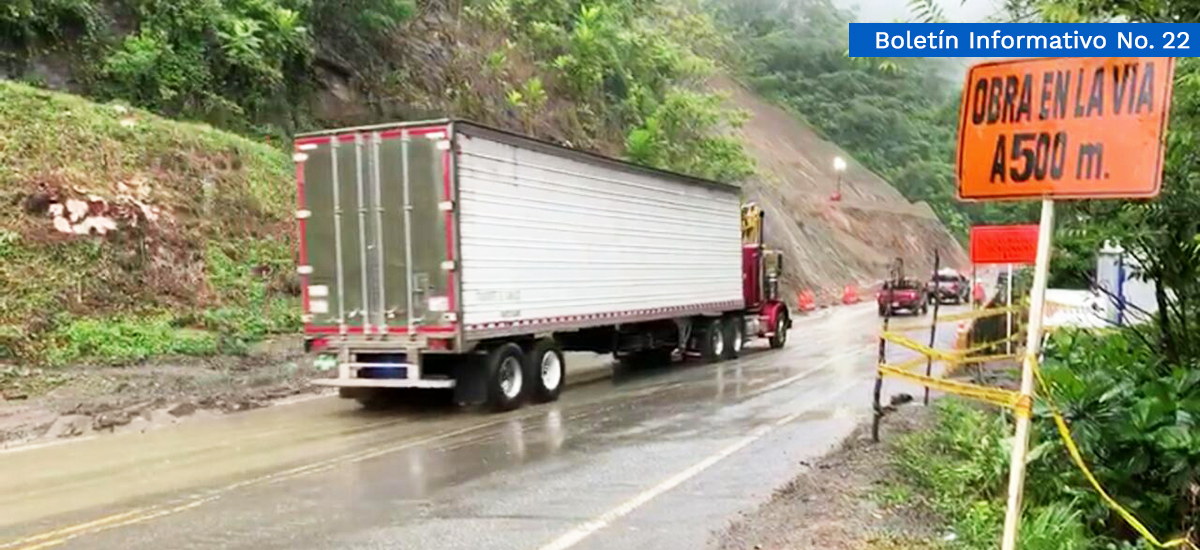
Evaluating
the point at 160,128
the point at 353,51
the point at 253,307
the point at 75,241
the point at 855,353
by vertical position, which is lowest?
the point at 855,353

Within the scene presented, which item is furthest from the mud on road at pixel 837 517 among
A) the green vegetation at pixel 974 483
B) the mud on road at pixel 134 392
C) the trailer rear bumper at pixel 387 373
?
the mud on road at pixel 134 392

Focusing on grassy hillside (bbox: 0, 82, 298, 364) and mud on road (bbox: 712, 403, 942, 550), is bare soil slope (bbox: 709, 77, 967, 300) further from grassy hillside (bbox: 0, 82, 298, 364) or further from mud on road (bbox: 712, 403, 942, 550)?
mud on road (bbox: 712, 403, 942, 550)

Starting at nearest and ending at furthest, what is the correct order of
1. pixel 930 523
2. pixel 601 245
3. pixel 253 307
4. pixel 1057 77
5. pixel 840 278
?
pixel 1057 77, pixel 930 523, pixel 601 245, pixel 253 307, pixel 840 278

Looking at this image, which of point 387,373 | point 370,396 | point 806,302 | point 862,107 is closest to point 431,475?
point 387,373

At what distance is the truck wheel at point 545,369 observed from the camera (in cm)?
1363

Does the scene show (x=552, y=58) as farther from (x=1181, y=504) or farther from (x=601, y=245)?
(x=1181, y=504)

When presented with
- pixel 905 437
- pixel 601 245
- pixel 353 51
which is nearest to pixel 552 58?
pixel 353 51

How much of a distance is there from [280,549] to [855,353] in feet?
55.4

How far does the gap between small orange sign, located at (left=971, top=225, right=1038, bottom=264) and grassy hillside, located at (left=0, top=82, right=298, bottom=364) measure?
39.6ft

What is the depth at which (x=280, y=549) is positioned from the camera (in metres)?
6.34

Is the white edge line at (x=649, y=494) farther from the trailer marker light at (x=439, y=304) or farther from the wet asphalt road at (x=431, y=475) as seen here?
the trailer marker light at (x=439, y=304)

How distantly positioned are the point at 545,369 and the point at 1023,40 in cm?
960

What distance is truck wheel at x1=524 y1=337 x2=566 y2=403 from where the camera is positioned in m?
13.6

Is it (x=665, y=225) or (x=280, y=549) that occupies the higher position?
(x=665, y=225)
